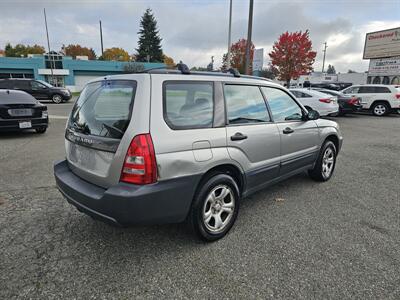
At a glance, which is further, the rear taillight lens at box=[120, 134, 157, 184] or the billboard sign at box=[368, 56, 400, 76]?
the billboard sign at box=[368, 56, 400, 76]

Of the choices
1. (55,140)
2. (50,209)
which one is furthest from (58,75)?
(50,209)

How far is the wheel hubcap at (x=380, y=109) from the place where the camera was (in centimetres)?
1483

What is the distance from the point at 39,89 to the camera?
18922 mm

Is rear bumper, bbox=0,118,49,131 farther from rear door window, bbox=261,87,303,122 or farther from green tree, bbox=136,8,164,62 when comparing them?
green tree, bbox=136,8,164,62

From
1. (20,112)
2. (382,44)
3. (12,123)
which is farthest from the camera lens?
(382,44)

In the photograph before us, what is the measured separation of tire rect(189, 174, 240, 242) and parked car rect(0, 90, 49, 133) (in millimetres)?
6898

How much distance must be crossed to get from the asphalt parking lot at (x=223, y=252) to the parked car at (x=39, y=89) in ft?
55.7

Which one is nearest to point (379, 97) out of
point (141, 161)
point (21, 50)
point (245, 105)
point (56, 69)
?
point (245, 105)

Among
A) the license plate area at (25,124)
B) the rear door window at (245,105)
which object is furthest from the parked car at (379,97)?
the license plate area at (25,124)

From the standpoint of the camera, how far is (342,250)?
2639 mm

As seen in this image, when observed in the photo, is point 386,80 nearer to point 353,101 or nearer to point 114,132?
point 353,101

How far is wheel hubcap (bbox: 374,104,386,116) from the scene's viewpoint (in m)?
14.8

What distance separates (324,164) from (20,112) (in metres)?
7.60

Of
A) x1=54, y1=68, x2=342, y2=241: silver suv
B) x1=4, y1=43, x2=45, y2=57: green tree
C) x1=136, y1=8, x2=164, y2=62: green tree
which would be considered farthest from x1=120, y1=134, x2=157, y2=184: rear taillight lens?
x1=4, y1=43, x2=45, y2=57: green tree
